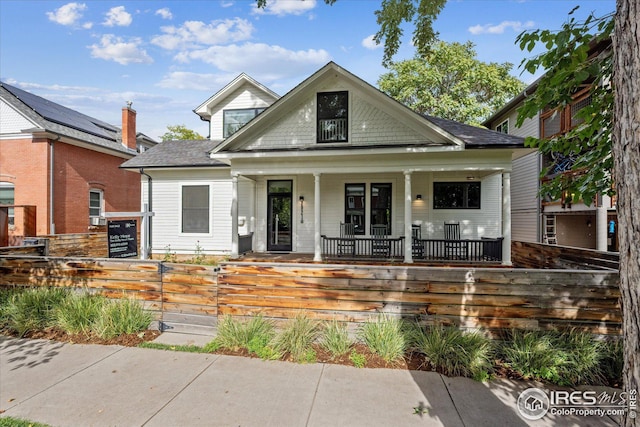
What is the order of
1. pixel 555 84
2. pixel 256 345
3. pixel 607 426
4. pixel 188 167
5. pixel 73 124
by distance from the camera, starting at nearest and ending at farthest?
1. pixel 607 426
2. pixel 555 84
3. pixel 256 345
4. pixel 188 167
5. pixel 73 124

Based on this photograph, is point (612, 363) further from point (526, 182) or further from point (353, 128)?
point (526, 182)

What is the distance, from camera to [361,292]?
15.1 feet

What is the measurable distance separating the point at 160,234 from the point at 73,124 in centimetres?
896

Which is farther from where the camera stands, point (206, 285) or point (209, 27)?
point (209, 27)

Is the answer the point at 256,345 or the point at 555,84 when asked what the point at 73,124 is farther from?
the point at 555,84

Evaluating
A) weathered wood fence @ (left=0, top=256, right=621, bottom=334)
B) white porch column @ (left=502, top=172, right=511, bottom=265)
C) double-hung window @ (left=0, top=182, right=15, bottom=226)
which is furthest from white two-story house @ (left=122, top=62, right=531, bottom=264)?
double-hung window @ (left=0, top=182, right=15, bottom=226)

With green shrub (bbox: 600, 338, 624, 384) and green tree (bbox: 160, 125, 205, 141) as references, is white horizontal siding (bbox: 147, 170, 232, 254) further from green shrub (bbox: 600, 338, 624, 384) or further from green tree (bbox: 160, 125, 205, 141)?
green tree (bbox: 160, 125, 205, 141)

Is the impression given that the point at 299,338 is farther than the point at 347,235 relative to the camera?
No

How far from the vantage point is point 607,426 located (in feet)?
9.52

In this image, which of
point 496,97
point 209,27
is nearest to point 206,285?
point 209,27

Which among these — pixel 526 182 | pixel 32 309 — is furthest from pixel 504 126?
pixel 32 309

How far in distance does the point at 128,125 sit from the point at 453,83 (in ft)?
80.8

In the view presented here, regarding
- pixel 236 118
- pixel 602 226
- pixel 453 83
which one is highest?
pixel 453 83

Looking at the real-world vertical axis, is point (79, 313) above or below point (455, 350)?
above
